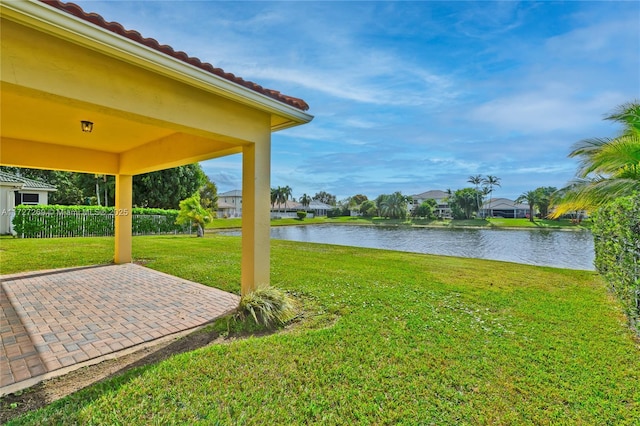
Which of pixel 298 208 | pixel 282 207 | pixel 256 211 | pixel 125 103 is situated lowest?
pixel 256 211

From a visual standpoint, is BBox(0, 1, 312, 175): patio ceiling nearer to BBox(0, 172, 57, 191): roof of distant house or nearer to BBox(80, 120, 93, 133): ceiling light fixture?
BBox(80, 120, 93, 133): ceiling light fixture

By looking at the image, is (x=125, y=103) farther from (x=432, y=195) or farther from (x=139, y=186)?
(x=432, y=195)

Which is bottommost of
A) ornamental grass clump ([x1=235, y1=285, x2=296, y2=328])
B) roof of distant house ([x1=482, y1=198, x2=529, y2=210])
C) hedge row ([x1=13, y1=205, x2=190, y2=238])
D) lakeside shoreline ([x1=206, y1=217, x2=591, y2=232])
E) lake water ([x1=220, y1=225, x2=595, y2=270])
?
lake water ([x1=220, y1=225, x2=595, y2=270])

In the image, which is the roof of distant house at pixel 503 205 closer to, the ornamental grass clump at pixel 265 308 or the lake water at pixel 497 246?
the lake water at pixel 497 246

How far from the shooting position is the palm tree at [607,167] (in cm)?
727

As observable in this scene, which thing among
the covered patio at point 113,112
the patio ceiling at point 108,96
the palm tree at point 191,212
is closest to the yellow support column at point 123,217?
the covered patio at point 113,112

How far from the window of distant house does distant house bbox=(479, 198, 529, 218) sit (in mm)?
77879

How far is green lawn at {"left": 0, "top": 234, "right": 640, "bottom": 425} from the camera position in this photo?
2.76 m

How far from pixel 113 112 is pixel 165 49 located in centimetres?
97

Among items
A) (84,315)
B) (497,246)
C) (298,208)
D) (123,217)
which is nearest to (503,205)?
(298,208)

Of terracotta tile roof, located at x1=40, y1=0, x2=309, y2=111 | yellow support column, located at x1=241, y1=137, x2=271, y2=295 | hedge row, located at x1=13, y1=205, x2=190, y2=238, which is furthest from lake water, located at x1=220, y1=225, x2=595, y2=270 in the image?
terracotta tile roof, located at x1=40, y1=0, x2=309, y2=111

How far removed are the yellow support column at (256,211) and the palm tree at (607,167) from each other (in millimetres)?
8165

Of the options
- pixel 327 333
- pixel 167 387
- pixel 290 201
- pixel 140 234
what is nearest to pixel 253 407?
pixel 167 387

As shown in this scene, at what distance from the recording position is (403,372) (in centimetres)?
345
